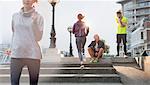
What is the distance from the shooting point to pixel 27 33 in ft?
14.5

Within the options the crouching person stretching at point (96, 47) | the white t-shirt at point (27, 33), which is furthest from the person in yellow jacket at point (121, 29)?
the white t-shirt at point (27, 33)

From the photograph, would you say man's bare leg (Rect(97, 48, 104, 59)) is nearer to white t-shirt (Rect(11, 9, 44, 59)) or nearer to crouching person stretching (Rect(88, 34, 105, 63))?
crouching person stretching (Rect(88, 34, 105, 63))

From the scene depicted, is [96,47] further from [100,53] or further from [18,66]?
[18,66]

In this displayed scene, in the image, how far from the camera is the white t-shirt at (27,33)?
4.36 m

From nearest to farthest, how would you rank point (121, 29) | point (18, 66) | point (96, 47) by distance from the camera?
1. point (18, 66)
2. point (96, 47)
3. point (121, 29)

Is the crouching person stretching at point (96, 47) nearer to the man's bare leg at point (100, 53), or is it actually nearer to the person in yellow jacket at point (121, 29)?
the man's bare leg at point (100, 53)

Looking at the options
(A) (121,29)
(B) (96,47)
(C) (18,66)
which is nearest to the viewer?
(C) (18,66)

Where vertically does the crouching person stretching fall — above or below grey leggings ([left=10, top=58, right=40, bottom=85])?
above

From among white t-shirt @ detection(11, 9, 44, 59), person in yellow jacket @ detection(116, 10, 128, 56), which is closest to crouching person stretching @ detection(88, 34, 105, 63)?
person in yellow jacket @ detection(116, 10, 128, 56)

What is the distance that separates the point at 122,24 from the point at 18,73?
8869 mm

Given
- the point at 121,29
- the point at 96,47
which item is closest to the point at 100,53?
the point at 96,47

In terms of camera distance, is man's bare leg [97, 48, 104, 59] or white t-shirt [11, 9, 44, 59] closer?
white t-shirt [11, 9, 44, 59]

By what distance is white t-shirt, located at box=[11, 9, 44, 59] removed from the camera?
436 centimetres

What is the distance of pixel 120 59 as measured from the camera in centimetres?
1330
